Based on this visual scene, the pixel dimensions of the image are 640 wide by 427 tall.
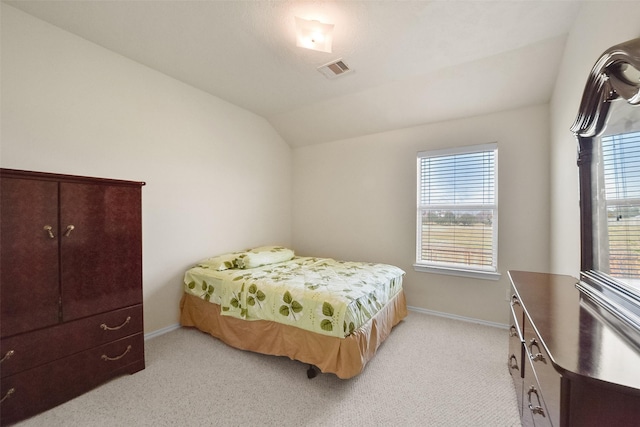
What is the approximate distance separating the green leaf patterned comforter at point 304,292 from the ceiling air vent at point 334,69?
2.08 metres

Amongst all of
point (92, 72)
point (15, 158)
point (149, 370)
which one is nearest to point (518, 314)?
point (149, 370)

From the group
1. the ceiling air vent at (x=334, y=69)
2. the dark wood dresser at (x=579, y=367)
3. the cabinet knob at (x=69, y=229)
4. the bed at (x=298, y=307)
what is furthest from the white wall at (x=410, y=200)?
the cabinet knob at (x=69, y=229)

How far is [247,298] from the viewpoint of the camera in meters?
2.32

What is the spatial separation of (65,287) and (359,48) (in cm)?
287

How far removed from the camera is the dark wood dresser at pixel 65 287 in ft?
4.98

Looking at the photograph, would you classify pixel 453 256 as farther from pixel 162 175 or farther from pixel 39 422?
pixel 39 422

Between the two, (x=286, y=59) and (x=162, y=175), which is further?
(x=162, y=175)

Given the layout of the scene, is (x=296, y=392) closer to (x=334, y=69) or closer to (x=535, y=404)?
(x=535, y=404)

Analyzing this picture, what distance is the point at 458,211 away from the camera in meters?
3.12

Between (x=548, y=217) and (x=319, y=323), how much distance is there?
255cm

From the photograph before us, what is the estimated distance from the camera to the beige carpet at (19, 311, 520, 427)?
5.17 ft

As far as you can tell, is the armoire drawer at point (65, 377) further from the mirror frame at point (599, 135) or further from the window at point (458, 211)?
the window at point (458, 211)

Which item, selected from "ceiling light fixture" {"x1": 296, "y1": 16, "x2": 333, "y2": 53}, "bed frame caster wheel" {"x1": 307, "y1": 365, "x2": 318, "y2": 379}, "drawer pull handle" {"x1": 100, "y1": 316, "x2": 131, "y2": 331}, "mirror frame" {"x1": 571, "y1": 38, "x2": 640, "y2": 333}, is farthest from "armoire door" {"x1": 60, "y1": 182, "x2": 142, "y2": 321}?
"mirror frame" {"x1": 571, "y1": 38, "x2": 640, "y2": 333}

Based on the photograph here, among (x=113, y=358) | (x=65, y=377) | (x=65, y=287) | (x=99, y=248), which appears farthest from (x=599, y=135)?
(x=65, y=377)
